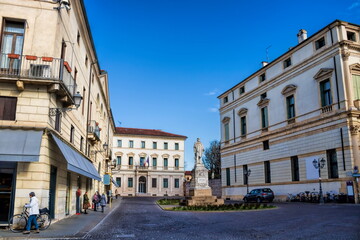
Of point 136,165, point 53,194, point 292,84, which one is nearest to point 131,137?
point 136,165

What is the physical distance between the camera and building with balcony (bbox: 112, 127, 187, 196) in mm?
69750

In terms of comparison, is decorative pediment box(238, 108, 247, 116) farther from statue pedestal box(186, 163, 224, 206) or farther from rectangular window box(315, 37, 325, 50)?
statue pedestal box(186, 163, 224, 206)

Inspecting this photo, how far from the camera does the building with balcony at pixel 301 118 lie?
26.4 meters

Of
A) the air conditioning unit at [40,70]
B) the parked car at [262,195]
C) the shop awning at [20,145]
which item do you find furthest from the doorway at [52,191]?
the parked car at [262,195]

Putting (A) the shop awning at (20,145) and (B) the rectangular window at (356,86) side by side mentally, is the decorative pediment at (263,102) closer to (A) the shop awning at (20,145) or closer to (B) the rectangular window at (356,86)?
(B) the rectangular window at (356,86)

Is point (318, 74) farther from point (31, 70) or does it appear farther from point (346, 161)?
point (31, 70)

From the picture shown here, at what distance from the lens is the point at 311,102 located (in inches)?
1199

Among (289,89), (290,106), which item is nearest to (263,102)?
(290,106)

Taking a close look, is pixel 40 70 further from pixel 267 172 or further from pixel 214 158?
pixel 214 158

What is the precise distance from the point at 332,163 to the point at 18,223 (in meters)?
24.7

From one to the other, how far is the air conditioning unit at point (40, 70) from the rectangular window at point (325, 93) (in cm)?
2406

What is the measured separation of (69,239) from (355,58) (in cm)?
2693

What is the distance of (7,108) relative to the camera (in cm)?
1306

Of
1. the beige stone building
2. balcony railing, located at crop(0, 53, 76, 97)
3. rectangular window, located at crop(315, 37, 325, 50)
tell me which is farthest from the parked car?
balcony railing, located at crop(0, 53, 76, 97)
